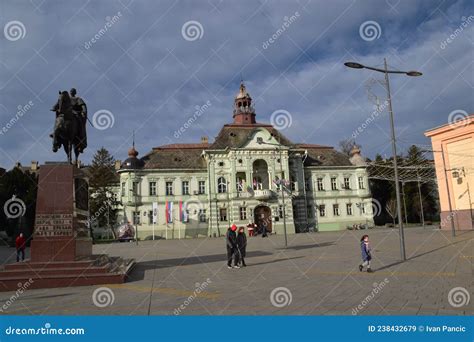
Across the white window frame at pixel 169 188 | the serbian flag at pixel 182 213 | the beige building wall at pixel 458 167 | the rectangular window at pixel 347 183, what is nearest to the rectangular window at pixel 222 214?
the serbian flag at pixel 182 213

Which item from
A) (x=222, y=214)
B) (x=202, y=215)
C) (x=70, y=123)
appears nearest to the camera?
(x=70, y=123)

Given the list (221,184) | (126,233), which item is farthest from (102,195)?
(221,184)

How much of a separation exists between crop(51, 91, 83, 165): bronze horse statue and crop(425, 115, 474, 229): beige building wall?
1021 inches

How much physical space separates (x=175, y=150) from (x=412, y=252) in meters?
39.2

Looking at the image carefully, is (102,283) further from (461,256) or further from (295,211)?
(295,211)

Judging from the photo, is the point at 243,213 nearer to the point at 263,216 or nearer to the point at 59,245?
the point at 263,216

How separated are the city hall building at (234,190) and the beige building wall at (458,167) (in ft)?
59.2

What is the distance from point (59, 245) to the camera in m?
11.0

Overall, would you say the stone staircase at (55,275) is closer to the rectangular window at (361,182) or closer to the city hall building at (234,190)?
the city hall building at (234,190)

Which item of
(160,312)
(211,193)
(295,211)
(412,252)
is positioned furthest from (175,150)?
(160,312)

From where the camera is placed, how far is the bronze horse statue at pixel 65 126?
1267 centimetres

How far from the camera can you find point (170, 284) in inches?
400

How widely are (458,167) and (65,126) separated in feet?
94.6

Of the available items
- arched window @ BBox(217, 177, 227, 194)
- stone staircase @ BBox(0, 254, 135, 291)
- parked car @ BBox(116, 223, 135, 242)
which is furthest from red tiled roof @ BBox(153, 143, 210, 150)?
stone staircase @ BBox(0, 254, 135, 291)
